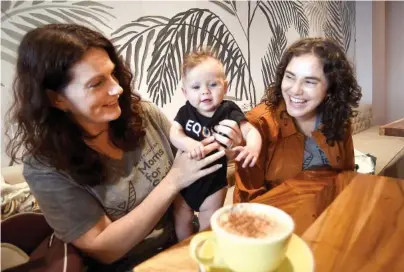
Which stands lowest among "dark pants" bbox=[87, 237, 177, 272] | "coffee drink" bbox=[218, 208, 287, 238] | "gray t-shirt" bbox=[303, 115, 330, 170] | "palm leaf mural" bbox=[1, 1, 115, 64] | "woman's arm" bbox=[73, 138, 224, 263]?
"dark pants" bbox=[87, 237, 177, 272]

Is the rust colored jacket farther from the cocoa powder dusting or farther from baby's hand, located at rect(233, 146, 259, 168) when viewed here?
the cocoa powder dusting

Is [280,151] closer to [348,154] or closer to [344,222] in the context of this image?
[348,154]

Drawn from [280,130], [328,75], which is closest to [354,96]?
[328,75]

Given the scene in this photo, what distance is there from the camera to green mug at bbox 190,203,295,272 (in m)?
0.54

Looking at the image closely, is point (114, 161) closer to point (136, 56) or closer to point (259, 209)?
point (259, 209)

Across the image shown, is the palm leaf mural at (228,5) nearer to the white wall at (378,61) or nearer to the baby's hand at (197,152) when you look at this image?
the baby's hand at (197,152)

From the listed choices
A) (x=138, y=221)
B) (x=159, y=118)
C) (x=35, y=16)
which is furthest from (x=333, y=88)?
(x=35, y=16)

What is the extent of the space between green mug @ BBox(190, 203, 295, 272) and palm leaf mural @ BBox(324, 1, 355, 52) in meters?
3.99

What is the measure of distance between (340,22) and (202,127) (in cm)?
390

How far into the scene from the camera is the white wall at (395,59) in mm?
5129

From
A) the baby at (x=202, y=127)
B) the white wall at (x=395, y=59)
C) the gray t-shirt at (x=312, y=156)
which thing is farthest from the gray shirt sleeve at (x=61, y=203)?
the white wall at (x=395, y=59)

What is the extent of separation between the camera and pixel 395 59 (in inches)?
207

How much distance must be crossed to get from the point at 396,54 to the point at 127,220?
18.1 feet

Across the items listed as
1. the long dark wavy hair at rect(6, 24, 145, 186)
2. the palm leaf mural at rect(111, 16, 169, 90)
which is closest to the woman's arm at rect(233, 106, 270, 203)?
the long dark wavy hair at rect(6, 24, 145, 186)
